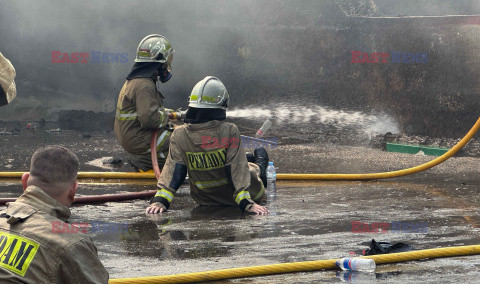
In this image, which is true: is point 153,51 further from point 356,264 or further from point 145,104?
point 356,264

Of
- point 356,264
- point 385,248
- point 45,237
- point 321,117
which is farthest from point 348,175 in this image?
point 45,237

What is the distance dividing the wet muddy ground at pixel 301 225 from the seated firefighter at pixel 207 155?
211 millimetres

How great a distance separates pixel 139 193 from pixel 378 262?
9.93 ft

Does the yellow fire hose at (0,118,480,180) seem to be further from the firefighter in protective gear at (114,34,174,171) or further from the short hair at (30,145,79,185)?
the short hair at (30,145,79,185)

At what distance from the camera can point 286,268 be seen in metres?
4.18

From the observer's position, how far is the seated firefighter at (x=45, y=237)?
7.93 ft

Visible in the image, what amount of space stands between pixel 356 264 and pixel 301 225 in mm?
1292

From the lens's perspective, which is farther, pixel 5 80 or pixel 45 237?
pixel 5 80

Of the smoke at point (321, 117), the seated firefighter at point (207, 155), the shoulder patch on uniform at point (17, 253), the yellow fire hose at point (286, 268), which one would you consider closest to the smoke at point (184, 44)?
the smoke at point (321, 117)

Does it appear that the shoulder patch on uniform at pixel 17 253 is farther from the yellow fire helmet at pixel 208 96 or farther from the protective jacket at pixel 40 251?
the yellow fire helmet at pixel 208 96

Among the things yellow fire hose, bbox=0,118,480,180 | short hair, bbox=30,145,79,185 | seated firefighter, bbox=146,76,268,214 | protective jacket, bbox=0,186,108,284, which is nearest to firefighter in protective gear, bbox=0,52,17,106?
short hair, bbox=30,145,79,185

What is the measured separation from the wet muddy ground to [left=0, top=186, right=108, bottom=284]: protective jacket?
5.56 feet

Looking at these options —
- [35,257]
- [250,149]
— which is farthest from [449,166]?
[35,257]

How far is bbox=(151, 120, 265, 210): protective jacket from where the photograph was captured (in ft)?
19.4
